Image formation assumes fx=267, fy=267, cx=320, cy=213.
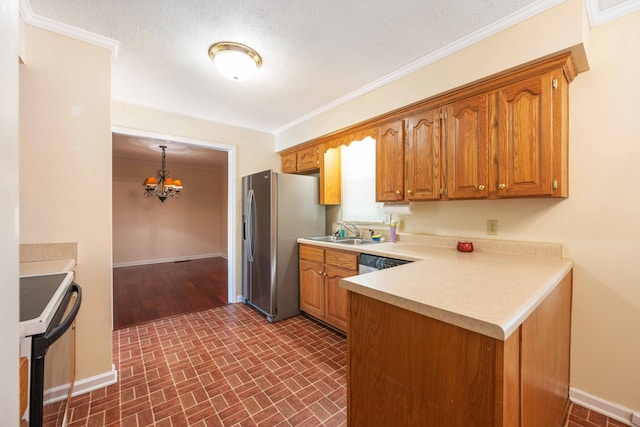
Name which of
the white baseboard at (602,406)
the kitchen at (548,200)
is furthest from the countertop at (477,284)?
the white baseboard at (602,406)

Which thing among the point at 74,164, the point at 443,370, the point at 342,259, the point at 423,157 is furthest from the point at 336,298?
the point at 74,164

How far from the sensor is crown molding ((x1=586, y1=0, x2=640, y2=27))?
1.55m

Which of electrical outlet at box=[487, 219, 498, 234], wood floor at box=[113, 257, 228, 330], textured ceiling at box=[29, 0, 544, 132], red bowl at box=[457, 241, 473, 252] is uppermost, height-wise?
textured ceiling at box=[29, 0, 544, 132]

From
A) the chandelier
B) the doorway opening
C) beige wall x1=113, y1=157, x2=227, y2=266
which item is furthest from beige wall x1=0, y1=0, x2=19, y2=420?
beige wall x1=113, y1=157, x2=227, y2=266

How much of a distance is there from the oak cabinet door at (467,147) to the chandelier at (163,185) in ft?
15.4

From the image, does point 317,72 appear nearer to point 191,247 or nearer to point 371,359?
point 371,359

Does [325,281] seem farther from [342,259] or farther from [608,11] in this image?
[608,11]

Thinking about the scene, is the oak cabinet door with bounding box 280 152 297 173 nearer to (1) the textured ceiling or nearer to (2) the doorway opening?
(2) the doorway opening

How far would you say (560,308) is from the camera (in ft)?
4.83

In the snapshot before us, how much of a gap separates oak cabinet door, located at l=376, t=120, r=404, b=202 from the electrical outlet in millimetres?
705

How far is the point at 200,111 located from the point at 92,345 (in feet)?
8.40

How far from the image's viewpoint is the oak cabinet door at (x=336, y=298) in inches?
101

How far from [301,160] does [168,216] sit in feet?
15.1

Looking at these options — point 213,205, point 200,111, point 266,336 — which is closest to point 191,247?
point 213,205
